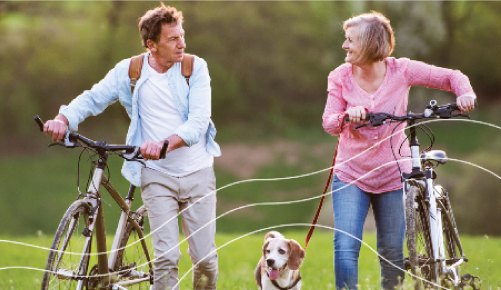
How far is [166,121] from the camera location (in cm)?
412

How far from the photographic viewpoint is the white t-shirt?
13.5ft

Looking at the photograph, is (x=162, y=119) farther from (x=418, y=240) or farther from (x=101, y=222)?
(x=418, y=240)

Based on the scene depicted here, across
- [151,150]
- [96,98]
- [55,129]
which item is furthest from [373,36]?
[55,129]

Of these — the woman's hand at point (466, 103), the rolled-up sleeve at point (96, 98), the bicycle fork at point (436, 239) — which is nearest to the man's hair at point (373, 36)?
the woman's hand at point (466, 103)

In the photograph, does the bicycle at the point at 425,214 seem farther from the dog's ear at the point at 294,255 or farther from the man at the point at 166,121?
the man at the point at 166,121

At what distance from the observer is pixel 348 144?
13.1 ft

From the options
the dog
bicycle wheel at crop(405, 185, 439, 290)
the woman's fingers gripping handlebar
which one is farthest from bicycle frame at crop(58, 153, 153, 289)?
bicycle wheel at crop(405, 185, 439, 290)

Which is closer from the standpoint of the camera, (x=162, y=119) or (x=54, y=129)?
(x=54, y=129)

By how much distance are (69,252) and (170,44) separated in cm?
136

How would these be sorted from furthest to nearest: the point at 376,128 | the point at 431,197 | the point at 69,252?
the point at 376,128 < the point at 431,197 < the point at 69,252

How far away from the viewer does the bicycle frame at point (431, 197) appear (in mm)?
3645

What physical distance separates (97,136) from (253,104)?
6474 millimetres

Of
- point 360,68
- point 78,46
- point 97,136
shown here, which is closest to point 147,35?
point 360,68

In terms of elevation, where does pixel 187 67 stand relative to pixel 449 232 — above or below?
above
